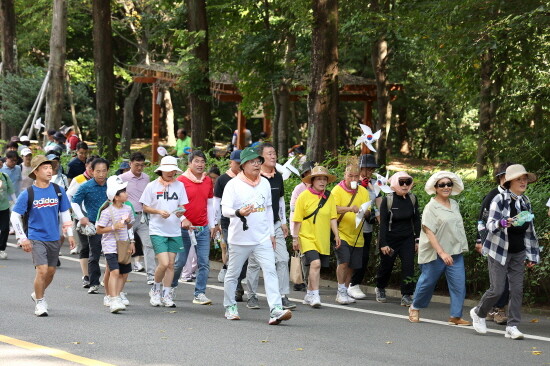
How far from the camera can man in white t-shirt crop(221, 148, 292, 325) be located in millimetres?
10688

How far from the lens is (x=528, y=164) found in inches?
720

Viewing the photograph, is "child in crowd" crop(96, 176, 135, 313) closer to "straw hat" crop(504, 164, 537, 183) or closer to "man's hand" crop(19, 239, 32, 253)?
"man's hand" crop(19, 239, 32, 253)

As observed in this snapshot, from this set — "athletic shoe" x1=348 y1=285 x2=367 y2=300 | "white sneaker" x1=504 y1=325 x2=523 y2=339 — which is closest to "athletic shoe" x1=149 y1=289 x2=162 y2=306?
"athletic shoe" x1=348 y1=285 x2=367 y2=300

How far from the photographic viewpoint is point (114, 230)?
11.5 metres

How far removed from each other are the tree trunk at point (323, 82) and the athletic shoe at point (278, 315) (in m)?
7.28

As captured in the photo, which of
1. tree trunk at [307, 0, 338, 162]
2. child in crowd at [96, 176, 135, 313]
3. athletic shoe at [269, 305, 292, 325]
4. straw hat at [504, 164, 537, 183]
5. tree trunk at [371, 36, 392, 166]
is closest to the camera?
straw hat at [504, 164, 537, 183]

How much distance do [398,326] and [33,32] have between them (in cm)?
3605

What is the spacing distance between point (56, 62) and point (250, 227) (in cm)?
1741

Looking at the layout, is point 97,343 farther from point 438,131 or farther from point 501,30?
point 438,131

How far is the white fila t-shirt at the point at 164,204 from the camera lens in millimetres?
11695

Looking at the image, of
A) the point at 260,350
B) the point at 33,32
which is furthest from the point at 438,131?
the point at 260,350

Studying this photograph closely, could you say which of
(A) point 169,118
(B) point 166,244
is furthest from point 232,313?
(A) point 169,118

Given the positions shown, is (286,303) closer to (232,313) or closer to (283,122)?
(232,313)

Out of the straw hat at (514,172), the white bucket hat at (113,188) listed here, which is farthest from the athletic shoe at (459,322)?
the white bucket hat at (113,188)
